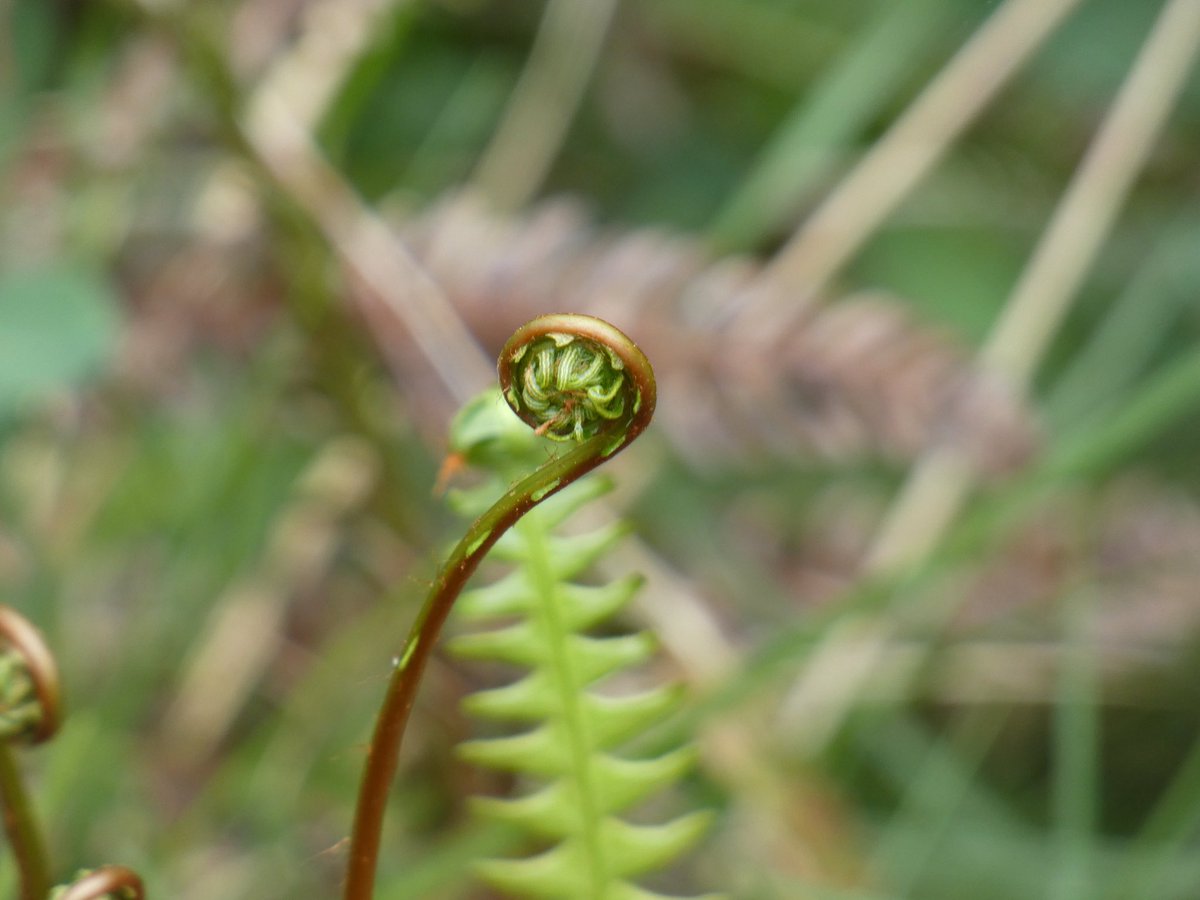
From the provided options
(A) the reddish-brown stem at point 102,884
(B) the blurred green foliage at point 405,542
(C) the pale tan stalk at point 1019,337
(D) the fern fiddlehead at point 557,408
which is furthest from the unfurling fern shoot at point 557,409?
(C) the pale tan stalk at point 1019,337

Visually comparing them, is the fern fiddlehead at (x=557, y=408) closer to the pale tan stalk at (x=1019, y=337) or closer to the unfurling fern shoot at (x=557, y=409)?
the unfurling fern shoot at (x=557, y=409)

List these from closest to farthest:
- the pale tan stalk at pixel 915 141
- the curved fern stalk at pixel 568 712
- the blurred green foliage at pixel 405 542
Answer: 1. the curved fern stalk at pixel 568 712
2. the blurred green foliage at pixel 405 542
3. the pale tan stalk at pixel 915 141

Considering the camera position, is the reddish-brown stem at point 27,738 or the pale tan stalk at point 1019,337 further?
the pale tan stalk at point 1019,337

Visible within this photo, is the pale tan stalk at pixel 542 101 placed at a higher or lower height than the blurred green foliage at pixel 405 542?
higher

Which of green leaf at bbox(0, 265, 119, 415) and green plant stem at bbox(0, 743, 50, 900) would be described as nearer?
green plant stem at bbox(0, 743, 50, 900)

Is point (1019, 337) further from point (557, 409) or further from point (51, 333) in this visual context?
point (557, 409)

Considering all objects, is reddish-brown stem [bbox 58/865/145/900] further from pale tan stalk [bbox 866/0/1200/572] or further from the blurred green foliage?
pale tan stalk [bbox 866/0/1200/572]

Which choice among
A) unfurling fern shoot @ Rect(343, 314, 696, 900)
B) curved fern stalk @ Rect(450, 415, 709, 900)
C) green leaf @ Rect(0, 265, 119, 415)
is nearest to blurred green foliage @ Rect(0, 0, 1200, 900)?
green leaf @ Rect(0, 265, 119, 415)
